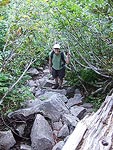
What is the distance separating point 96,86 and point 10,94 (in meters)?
3.40

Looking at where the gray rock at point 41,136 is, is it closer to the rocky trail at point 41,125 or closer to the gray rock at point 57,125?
the rocky trail at point 41,125

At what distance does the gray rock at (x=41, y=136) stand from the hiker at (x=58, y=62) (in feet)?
9.80

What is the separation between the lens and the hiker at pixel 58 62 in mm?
9124

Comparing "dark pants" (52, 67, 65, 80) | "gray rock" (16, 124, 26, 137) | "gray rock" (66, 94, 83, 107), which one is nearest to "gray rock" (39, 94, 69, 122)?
"gray rock" (16, 124, 26, 137)

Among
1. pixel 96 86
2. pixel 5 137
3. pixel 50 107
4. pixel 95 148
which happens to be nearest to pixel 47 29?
pixel 96 86

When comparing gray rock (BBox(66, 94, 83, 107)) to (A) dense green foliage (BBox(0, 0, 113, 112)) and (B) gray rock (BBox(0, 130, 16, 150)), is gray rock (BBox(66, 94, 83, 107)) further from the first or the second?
(B) gray rock (BBox(0, 130, 16, 150))

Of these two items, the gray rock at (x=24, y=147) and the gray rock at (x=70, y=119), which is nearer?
the gray rock at (x=24, y=147)

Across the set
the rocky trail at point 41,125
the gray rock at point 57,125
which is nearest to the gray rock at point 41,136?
the rocky trail at point 41,125

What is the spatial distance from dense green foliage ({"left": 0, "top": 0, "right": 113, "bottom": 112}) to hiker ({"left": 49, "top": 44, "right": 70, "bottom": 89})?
346 mm

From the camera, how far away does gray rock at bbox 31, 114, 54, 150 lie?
6.09m

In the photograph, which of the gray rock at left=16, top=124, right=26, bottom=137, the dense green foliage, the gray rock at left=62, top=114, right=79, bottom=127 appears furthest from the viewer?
the dense green foliage

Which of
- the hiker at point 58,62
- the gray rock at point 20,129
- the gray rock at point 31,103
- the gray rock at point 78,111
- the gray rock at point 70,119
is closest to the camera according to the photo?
the gray rock at point 20,129

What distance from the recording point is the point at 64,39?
31.8 feet

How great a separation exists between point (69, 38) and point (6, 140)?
414 cm
